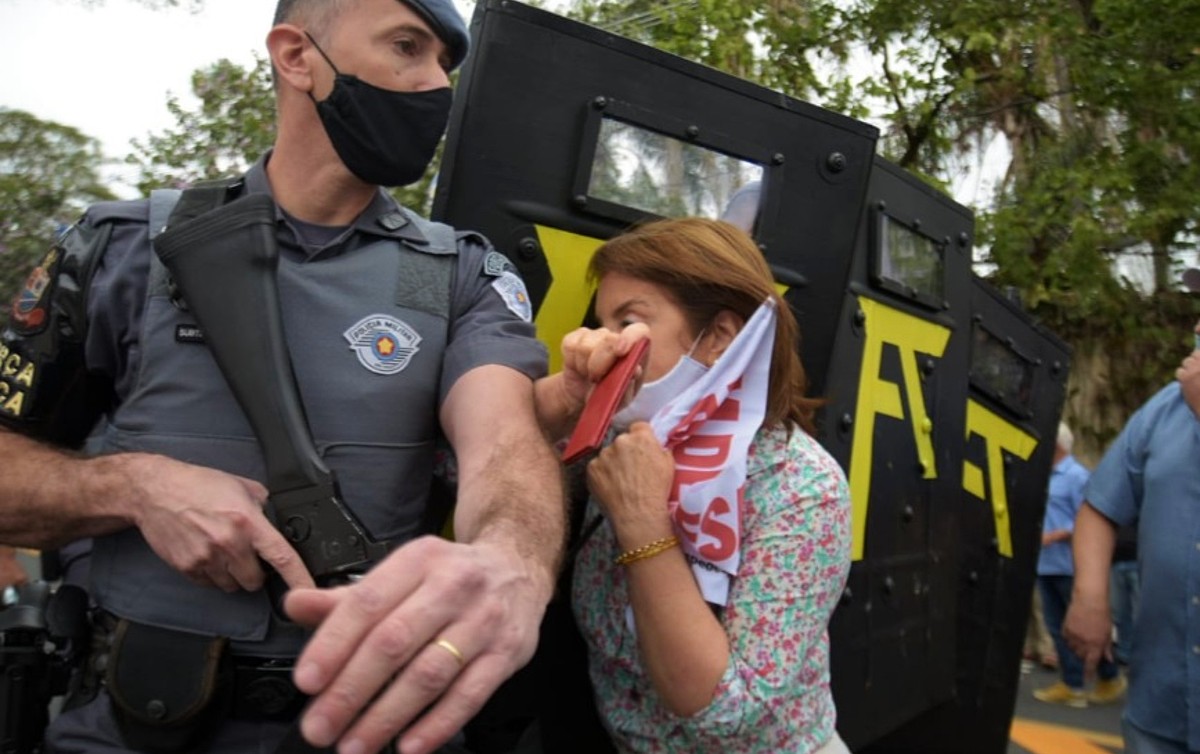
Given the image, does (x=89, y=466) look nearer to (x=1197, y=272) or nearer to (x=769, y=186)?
(x=769, y=186)

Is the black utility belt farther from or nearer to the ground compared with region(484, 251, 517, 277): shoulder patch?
nearer to the ground

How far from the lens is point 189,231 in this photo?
172 centimetres

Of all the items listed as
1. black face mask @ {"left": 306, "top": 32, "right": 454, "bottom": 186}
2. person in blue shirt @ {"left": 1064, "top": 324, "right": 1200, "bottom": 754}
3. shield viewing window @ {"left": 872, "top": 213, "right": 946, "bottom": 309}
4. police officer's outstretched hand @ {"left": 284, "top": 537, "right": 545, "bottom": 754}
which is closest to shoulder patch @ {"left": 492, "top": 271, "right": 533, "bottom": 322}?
black face mask @ {"left": 306, "top": 32, "right": 454, "bottom": 186}

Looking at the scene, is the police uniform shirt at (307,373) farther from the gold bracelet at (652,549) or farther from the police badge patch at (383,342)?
the gold bracelet at (652,549)

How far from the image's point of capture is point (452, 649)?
1.20m

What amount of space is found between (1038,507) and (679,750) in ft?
6.43

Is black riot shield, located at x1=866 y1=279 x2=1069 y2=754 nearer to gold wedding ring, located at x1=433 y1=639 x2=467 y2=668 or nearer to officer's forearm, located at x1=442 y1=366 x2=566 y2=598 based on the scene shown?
officer's forearm, located at x1=442 y1=366 x2=566 y2=598

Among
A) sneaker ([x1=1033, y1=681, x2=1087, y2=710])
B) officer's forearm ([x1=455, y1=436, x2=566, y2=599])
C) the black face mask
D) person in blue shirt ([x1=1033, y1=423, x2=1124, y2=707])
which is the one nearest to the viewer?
officer's forearm ([x1=455, y1=436, x2=566, y2=599])

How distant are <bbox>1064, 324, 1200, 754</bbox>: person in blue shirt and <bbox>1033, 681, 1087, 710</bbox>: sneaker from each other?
4.39 meters

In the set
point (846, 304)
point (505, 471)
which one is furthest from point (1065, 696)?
point (505, 471)

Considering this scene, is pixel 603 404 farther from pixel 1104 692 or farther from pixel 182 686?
pixel 1104 692

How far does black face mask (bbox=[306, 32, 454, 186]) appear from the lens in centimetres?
189

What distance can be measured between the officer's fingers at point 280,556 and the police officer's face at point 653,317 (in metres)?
0.67

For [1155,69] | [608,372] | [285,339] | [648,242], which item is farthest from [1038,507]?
[1155,69]
